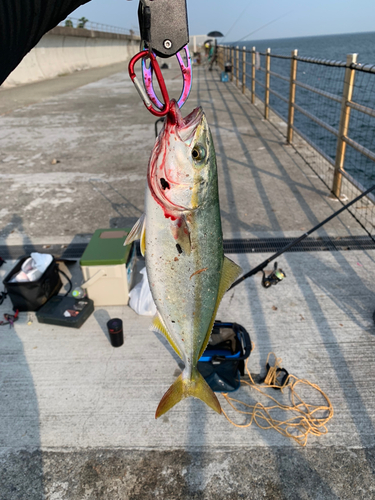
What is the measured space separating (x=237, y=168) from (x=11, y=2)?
20.6 ft

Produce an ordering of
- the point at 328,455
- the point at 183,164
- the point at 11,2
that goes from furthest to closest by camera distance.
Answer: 1. the point at 328,455
2. the point at 183,164
3. the point at 11,2

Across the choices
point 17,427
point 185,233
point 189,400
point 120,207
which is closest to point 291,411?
point 189,400

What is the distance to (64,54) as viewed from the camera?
91.5 feet

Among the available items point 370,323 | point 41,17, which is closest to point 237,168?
point 370,323

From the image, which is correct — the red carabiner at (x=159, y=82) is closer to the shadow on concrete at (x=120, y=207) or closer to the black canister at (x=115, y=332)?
the black canister at (x=115, y=332)

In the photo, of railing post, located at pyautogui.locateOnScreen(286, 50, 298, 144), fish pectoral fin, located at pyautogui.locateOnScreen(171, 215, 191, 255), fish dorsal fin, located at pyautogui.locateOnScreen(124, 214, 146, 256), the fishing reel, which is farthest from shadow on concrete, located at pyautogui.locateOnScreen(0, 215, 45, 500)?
railing post, located at pyautogui.locateOnScreen(286, 50, 298, 144)

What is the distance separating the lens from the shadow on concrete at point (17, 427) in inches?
84.3

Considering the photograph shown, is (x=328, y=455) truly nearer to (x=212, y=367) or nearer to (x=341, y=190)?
(x=212, y=367)

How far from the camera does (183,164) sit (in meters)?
1.48

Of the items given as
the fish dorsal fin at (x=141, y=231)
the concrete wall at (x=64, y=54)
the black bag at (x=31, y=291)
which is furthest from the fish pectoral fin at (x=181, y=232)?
the concrete wall at (x=64, y=54)

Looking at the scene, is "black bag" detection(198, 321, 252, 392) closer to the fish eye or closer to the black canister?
the black canister

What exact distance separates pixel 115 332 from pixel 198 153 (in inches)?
78.7

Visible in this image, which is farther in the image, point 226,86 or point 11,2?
point 226,86

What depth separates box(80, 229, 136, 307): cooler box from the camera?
3418 mm
